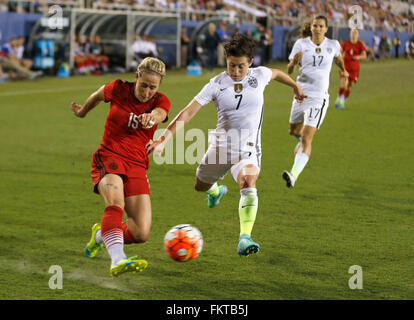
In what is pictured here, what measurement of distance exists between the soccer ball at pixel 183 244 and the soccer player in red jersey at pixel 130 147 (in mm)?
236

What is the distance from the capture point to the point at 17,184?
1031 centimetres

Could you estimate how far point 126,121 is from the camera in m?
6.12

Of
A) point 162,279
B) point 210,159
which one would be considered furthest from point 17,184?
point 162,279

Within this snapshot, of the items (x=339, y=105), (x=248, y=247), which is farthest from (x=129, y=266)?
A: (x=339, y=105)

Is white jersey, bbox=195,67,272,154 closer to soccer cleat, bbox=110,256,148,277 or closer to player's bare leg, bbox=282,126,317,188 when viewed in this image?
soccer cleat, bbox=110,256,148,277

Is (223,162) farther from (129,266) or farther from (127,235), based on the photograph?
(129,266)

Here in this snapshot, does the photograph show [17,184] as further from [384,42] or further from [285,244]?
[384,42]

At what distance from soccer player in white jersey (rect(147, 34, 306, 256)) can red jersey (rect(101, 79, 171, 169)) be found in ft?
1.06

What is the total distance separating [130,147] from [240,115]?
1264 mm

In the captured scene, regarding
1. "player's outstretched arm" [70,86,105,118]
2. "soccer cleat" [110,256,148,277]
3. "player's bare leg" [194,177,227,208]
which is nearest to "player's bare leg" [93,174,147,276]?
"soccer cleat" [110,256,148,277]

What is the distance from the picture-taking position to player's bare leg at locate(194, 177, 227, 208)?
7.83m

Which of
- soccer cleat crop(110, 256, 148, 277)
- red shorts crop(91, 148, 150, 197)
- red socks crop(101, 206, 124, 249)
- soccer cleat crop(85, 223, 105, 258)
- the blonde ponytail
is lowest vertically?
soccer cleat crop(85, 223, 105, 258)

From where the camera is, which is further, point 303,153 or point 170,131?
point 303,153

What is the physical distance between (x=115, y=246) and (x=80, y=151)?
806 centimetres
